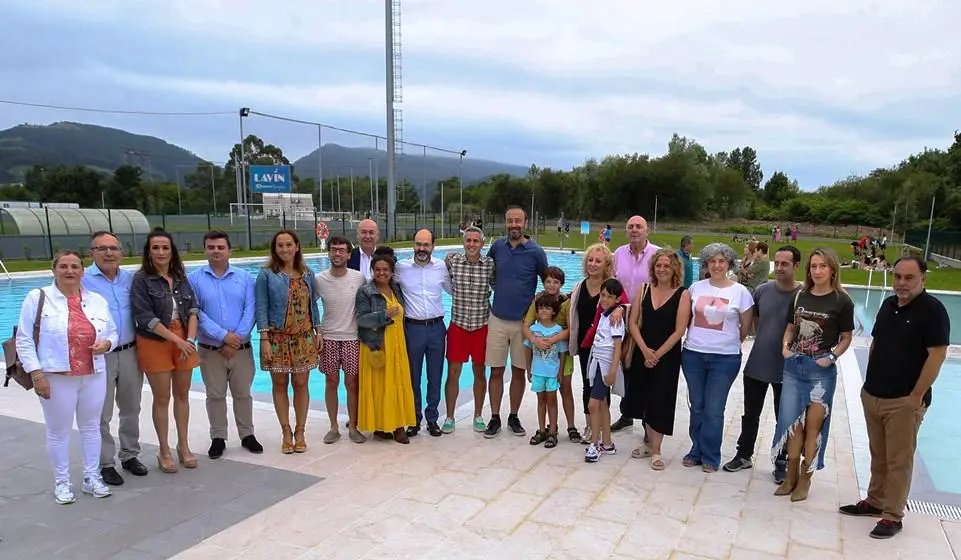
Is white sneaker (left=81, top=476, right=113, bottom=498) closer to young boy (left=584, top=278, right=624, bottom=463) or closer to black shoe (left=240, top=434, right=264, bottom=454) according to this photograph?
black shoe (left=240, top=434, right=264, bottom=454)

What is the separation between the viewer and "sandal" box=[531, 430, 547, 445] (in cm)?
479

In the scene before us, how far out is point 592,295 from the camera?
14.9ft

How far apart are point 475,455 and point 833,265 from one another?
2.75 meters

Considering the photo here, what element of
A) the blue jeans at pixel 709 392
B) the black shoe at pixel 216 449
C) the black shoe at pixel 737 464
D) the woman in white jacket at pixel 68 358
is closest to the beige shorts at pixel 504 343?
the blue jeans at pixel 709 392

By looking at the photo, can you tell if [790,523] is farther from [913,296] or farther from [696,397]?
[913,296]

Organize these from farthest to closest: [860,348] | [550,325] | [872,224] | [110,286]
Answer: [872,224] < [860,348] < [550,325] < [110,286]

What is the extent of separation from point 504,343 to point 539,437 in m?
0.79

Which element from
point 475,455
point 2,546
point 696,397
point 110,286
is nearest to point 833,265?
point 696,397

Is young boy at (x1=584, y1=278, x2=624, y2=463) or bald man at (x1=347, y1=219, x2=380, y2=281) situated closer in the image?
young boy at (x1=584, y1=278, x2=624, y2=463)

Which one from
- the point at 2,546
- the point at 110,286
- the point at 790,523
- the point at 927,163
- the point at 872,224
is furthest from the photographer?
the point at 927,163

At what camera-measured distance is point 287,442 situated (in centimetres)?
454

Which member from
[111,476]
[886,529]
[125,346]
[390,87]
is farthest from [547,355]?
[390,87]

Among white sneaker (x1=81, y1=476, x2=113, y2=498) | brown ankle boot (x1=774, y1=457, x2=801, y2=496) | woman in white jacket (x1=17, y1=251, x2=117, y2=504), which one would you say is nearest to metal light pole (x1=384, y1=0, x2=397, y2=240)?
woman in white jacket (x1=17, y1=251, x2=117, y2=504)

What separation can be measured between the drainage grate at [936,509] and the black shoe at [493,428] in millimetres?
2828
